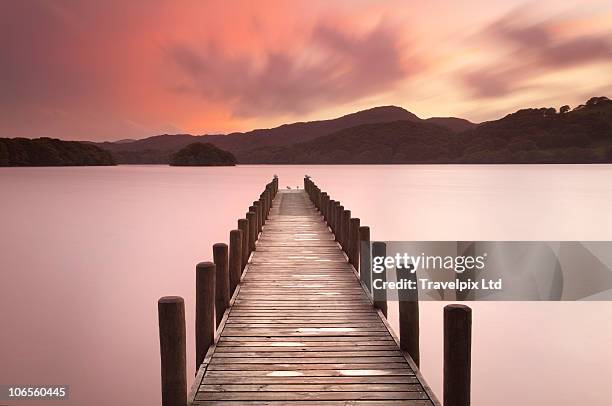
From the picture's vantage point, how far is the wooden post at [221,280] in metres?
7.11


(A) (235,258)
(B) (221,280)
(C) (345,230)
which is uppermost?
(C) (345,230)

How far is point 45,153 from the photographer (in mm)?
170000

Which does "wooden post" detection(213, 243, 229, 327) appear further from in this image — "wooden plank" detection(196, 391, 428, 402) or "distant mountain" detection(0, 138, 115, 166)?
"distant mountain" detection(0, 138, 115, 166)

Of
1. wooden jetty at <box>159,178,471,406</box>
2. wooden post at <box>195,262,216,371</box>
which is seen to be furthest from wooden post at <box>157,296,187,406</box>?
wooden post at <box>195,262,216,371</box>

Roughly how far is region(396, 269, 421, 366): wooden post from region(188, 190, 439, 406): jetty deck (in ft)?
0.46

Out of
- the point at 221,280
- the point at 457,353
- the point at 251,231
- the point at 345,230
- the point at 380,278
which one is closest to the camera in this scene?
the point at 457,353

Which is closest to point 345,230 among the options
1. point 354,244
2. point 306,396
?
point 354,244

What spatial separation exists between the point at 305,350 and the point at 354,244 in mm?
5049

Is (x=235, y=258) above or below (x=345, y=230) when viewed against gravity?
below

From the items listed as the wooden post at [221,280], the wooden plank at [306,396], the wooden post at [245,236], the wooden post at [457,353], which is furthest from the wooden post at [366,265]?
the wooden post at [457,353]

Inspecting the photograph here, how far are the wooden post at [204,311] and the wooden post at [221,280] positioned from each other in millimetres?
1065

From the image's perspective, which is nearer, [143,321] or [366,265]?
[366,265]

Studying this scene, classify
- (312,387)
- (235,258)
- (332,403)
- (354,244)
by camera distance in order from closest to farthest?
(332,403) < (312,387) < (235,258) < (354,244)

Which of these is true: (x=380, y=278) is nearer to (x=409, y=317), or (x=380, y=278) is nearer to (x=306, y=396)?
(x=409, y=317)
